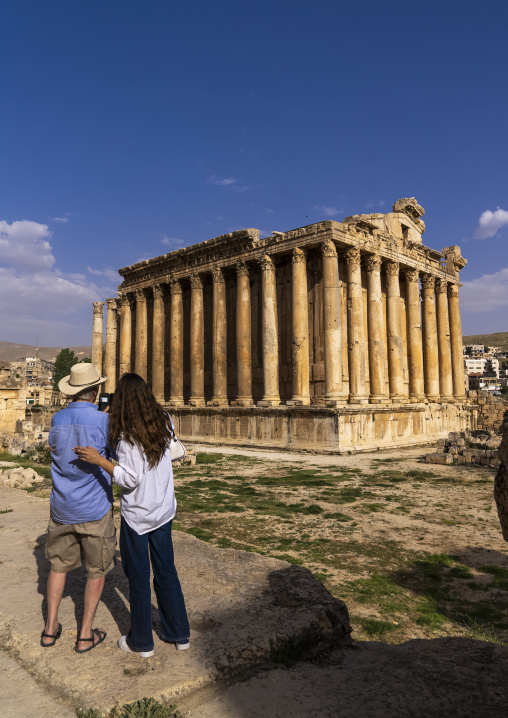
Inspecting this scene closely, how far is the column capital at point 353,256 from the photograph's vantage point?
22.9 m

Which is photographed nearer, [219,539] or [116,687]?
[116,687]

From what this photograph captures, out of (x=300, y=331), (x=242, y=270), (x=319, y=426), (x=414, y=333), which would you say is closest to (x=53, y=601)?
(x=319, y=426)

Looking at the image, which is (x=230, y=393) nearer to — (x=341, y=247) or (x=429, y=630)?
(x=341, y=247)

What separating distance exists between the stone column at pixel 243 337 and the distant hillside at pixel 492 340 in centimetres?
16027

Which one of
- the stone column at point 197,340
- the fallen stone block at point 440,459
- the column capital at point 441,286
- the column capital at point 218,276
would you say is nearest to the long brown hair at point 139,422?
the fallen stone block at point 440,459

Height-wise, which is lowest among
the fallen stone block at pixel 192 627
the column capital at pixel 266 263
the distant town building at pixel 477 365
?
Result: the fallen stone block at pixel 192 627

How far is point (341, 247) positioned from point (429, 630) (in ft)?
66.6

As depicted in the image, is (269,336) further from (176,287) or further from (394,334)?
(176,287)

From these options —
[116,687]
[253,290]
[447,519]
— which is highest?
[253,290]

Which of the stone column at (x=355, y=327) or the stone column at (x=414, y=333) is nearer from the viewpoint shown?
the stone column at (x=355, y=327)

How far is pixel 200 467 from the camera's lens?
1639cm

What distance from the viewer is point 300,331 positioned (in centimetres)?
2212

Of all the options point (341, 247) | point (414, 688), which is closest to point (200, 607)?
point (414, 688)

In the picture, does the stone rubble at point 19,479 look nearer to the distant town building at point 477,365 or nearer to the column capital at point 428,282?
the column capital at point 428,282
